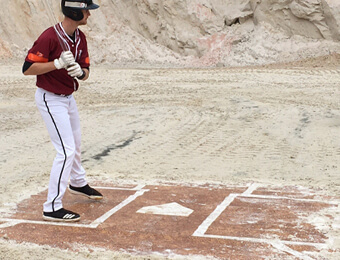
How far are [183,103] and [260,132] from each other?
10.4 ft

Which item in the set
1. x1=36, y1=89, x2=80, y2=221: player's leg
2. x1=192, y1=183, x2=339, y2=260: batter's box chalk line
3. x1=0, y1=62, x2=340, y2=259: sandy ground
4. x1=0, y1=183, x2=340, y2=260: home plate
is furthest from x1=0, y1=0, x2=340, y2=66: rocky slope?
x1=36, y1=89, x2=80, y2=221: player's leg

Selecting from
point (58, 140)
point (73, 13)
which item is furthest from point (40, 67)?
point (58, 140)

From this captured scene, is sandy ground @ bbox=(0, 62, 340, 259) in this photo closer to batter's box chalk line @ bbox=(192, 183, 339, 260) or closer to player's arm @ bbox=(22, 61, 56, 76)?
batter's box chalk line @ bbox=(192, 183, 339, 260)

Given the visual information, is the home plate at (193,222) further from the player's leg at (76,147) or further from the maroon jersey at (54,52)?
the maroon jersey at (54,52)

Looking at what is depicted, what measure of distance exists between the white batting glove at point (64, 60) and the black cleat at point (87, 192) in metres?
1.49

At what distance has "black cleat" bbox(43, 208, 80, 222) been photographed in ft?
17.9

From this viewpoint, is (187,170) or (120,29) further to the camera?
(120,29)

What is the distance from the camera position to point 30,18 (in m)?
21.5

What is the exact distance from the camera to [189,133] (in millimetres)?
10125

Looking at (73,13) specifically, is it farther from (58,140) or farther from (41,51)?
(58,140)

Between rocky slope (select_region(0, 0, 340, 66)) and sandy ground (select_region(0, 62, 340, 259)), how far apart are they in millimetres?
3342

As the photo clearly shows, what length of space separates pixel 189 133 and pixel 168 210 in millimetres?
4372

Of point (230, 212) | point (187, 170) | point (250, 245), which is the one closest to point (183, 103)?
point (187, 170)

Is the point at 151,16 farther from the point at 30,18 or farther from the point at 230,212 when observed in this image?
the point at 230,212
